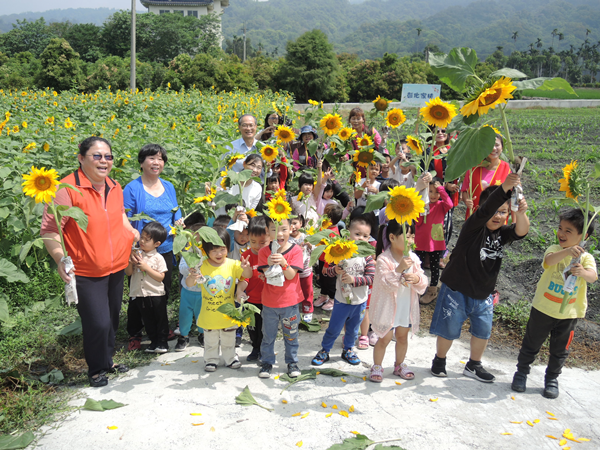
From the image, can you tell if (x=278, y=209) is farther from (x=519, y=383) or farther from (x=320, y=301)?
(x=519, y=383)

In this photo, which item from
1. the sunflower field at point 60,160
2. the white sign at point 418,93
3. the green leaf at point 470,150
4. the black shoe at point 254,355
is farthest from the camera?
the white sign at point 418,93

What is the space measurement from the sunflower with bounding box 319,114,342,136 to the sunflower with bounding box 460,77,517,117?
100 inches

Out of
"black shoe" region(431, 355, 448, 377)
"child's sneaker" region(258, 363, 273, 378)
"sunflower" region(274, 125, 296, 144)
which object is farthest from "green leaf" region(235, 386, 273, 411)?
"sunflower" region(274, 125, 296, 144)

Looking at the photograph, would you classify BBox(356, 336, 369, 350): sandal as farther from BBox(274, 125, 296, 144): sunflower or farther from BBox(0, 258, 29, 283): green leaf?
BBox(0, 258, 29, 283): green leaf

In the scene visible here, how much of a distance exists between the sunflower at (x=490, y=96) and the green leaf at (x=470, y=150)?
134 mm

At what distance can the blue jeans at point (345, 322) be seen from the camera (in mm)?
3721

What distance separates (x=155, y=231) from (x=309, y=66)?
83.9 feet

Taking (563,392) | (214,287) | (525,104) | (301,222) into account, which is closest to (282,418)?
(214,287)

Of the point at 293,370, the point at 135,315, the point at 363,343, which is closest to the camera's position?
the point at 293,370

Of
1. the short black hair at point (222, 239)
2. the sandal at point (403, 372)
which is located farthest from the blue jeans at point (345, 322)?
the short black hair at point (222, 239)

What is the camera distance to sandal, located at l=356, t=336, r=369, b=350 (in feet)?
13.5

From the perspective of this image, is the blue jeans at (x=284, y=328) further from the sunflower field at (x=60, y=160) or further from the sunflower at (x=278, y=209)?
the sunflower field at (x=60, y=160)

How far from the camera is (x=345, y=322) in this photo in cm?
390

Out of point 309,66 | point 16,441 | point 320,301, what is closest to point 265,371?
point 320,301
